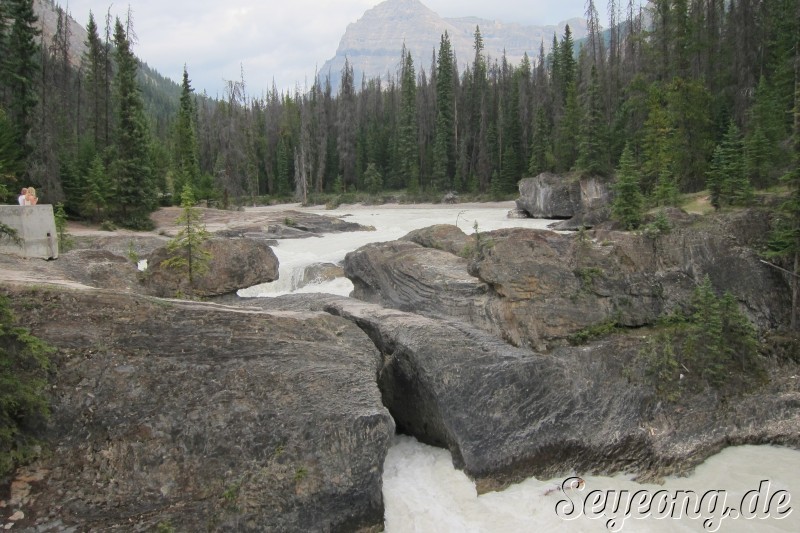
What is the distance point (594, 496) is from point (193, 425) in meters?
6.30

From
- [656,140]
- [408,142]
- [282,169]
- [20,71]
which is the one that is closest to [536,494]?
[656,140]

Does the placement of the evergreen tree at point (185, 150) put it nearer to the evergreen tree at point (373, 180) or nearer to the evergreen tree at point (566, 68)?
the evergreen tree at point (373, 180)

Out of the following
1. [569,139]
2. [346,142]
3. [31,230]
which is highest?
[346,142]

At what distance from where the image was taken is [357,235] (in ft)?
108

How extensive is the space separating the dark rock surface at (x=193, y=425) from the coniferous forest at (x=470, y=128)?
1198 cm

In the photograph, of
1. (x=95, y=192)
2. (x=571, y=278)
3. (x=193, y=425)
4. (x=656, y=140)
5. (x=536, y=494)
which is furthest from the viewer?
(x=95, y=192)

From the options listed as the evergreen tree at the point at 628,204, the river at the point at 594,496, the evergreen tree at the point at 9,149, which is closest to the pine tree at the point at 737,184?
the evergreen tree at the point at 628,204

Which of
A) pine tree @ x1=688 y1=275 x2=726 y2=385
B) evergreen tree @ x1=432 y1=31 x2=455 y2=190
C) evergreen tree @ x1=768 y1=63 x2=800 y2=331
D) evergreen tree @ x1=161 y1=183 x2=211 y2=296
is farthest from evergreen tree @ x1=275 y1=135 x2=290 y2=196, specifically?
pine tree @ x1=688 y1=275 x2=726 y2=385

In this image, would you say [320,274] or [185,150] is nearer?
[320,274]

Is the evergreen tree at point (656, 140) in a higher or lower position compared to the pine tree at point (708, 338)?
higher

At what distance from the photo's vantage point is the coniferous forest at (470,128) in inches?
1128

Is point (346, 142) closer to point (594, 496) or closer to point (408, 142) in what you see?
point (408, 142)

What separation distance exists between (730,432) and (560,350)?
3.41 m

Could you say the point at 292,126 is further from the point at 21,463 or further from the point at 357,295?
the point at 21,463
